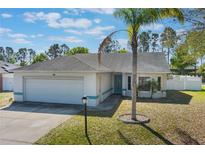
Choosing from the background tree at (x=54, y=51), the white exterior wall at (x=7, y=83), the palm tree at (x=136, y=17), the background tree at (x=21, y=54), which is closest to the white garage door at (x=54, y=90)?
the palm tree at (x=136, y=17)

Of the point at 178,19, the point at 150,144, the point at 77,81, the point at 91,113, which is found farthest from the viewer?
the point at 77,81

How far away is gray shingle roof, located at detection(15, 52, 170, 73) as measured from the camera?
48.4 feet

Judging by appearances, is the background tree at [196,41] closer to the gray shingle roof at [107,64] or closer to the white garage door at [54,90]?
the gray shingle roof at [107,64]

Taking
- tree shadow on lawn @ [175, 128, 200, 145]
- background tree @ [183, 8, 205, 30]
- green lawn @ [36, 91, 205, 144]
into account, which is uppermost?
background tree @ [183, 8, 205, 30]

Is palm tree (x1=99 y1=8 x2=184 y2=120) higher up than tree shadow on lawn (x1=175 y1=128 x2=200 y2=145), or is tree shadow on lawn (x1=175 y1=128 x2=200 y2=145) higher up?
palm tree (x1=99 y1=8 x2=184 y2=120)

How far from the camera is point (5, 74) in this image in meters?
25.0

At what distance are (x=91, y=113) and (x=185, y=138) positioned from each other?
537cm

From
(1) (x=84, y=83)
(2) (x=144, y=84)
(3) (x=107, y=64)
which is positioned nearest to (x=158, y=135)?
(1) (x=84, y=83)

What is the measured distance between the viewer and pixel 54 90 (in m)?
15.1

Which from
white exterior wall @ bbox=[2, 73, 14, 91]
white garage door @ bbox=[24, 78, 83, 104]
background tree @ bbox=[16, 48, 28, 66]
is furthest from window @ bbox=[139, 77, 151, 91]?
background tree @ bbox=[16, 48, 28, 66]

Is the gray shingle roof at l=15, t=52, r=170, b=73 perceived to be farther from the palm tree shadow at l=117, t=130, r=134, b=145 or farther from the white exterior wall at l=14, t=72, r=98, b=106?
the palm tree shadow at l=117, t=130, r=134, b=145

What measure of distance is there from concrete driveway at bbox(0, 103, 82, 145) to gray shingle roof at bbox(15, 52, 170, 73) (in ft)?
8.24
